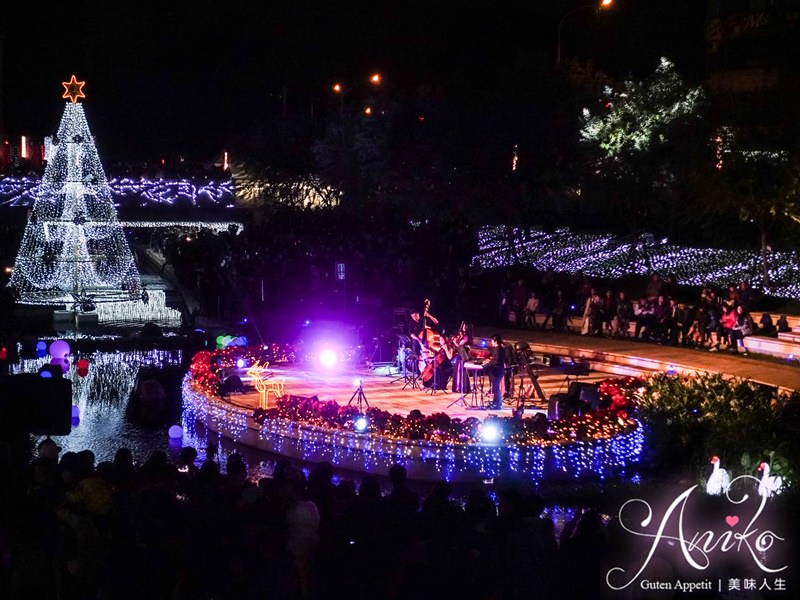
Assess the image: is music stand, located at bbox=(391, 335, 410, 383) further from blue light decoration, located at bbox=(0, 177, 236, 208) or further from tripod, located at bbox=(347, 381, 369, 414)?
blue light decoration, located at bbox=(0, 177, 236, 208)

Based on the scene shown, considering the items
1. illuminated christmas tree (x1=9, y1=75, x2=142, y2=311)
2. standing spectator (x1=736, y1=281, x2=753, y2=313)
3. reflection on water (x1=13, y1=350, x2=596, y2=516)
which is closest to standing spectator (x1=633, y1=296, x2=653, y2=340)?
standing spectator (x1=736, y1=281, x2=753, y2=313)

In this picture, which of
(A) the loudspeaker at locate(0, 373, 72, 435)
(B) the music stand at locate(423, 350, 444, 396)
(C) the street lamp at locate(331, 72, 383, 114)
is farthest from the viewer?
(C) the street lamp at locate(331, 72, 383, 114)

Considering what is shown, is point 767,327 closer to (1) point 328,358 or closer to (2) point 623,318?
(2) point 623,318

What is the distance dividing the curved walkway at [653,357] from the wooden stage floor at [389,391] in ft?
2.59

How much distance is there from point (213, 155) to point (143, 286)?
48.5 meters

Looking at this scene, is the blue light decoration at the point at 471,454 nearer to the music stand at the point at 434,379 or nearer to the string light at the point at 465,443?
the string light at the point at 465,443

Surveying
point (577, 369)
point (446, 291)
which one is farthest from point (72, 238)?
point (577, 369)

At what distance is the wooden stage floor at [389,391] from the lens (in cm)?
1922

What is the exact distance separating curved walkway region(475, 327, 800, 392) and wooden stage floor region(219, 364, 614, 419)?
791mm

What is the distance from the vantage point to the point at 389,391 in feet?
67.7

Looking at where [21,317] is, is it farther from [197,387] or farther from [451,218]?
[451,218]

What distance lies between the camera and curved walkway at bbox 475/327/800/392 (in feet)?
69.2

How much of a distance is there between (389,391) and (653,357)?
5919 millimetres

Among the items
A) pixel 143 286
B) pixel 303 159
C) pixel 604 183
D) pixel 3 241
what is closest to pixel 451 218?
pixel 604 183
